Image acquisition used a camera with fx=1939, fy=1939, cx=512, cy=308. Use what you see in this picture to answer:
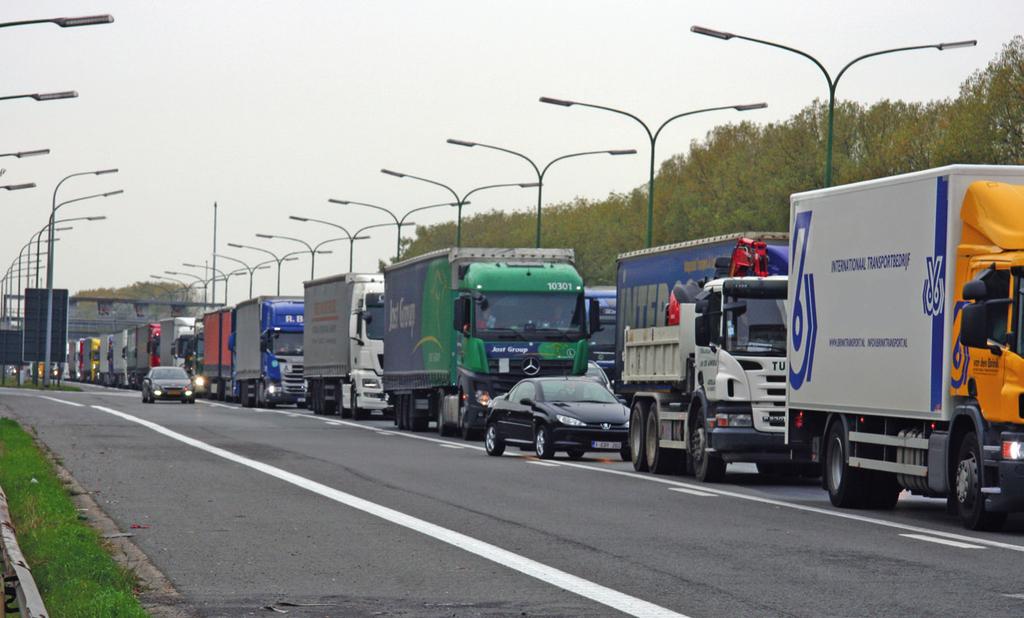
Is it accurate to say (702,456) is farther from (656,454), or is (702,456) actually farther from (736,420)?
(656,454)

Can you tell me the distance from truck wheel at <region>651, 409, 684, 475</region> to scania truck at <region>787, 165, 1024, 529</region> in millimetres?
4858

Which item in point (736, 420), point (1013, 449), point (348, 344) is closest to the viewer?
point (1013, 449)

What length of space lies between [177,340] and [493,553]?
247ft

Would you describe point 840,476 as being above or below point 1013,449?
below

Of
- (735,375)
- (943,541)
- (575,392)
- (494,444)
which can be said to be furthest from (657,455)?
(943,541)

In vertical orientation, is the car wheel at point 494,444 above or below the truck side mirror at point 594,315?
below

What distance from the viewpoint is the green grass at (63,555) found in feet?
34.0

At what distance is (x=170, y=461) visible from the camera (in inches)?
1051

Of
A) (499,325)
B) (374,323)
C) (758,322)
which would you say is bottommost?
(758,322)

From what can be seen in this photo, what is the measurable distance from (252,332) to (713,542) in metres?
49.2

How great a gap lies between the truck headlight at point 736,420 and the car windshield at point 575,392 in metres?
6.97

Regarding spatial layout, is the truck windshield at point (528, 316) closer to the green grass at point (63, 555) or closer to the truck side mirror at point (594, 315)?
the truck side mirror at point (594, 315)

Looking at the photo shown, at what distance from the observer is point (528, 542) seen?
14875 mm

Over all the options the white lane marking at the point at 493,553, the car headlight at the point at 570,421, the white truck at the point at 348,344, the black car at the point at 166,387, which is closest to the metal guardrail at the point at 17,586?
the white lane marking at the point at 493,553
